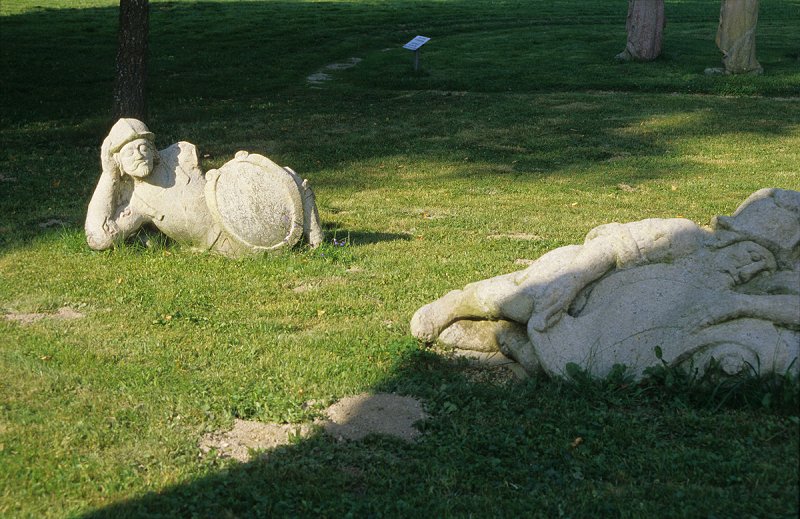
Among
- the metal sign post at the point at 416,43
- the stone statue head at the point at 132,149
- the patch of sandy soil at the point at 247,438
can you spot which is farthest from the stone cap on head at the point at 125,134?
the metal sign post at the point at 416,43

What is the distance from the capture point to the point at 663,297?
581 cm

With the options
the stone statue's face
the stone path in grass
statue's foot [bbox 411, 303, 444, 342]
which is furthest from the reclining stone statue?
the stone path in grass

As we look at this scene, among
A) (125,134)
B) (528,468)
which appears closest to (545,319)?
(528,468)

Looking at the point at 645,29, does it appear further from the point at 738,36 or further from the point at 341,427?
the point at 341,427

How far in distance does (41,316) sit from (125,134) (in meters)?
1.94

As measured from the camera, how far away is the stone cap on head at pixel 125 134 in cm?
866

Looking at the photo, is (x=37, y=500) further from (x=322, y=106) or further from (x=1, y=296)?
(x=322, y=106)

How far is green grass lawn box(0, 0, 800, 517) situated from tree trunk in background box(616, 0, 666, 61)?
5.57 feet

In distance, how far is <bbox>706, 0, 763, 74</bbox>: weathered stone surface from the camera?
2091 centimetres

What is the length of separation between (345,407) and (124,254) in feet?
12.8

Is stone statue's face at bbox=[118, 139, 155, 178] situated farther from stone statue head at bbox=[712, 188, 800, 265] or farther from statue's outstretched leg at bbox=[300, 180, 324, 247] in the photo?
stone statue head at bbox=[712, 188, 800, 265]

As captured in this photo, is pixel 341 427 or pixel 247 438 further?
pixel 341 427

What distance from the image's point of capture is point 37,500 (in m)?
4.80

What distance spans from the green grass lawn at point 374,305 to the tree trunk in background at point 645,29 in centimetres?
170
